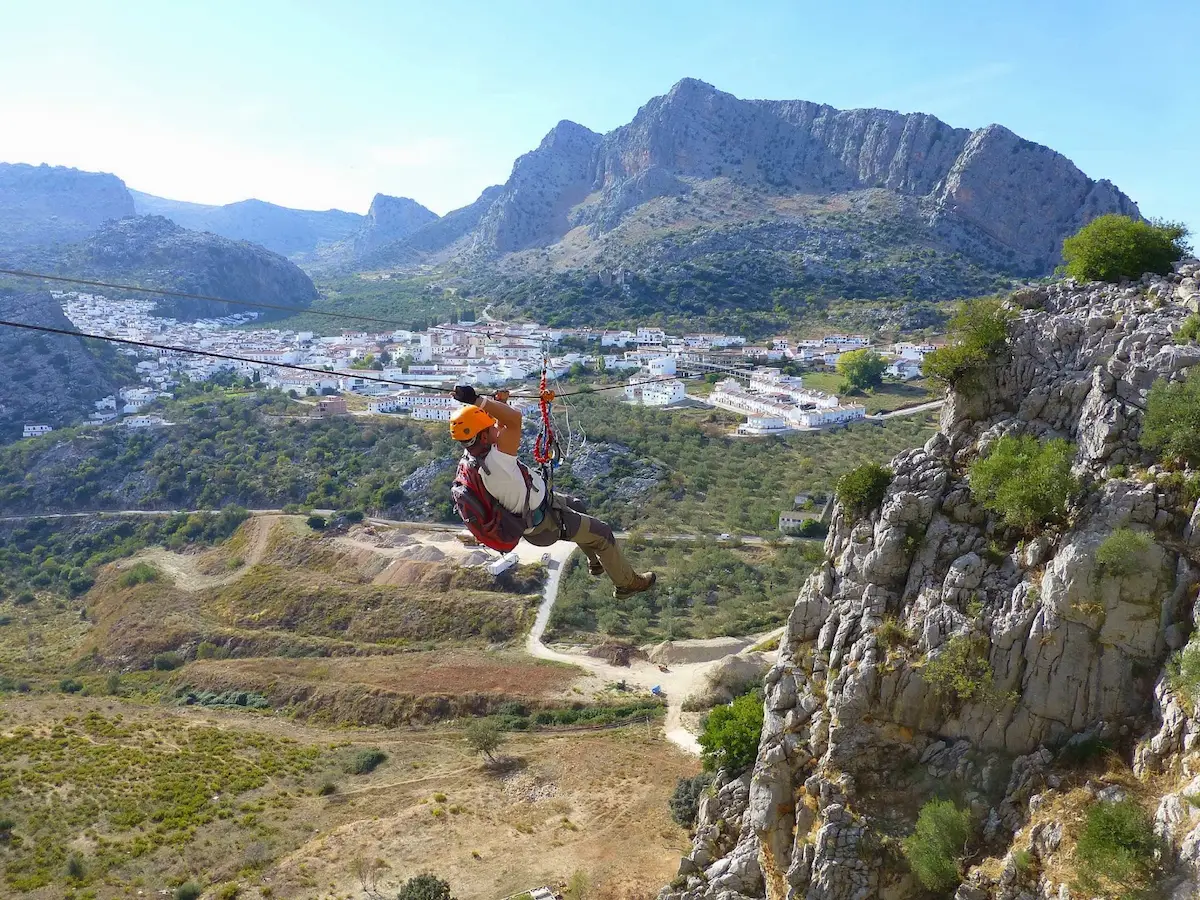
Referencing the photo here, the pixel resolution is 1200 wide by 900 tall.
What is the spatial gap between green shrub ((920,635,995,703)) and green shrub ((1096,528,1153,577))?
7.33 feet

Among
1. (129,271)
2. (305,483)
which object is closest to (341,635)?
(305,483)

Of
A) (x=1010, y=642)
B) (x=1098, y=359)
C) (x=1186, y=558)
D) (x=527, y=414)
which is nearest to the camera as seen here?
(x=1186, y=558)

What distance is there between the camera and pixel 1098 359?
13164mm

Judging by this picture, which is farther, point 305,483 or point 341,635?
point 305,483

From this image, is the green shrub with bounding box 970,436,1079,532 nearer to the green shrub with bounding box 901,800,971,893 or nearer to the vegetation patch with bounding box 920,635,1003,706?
the vegetation patch with bounding box 920,635,1003,706

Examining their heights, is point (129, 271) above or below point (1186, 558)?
above

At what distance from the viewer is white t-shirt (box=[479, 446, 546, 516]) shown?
955 centimetres

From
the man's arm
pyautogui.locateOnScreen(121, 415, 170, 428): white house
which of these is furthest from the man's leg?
pyautogui.locateOnScreen(121, 415, 170, 428): white house

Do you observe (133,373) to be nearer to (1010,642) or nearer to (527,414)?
(527,414)

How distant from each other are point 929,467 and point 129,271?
162611mm

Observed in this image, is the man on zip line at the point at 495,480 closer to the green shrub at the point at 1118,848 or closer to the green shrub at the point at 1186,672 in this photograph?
the green shrub at the point at 1118,848

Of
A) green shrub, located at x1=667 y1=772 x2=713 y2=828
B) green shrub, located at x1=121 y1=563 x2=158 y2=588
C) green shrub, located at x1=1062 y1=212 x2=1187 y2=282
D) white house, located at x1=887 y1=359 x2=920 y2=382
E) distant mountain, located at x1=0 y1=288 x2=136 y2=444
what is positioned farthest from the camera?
distant mountain, located at x1=0 y1=288 x2=136 y2=444

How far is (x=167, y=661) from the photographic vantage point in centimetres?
4184

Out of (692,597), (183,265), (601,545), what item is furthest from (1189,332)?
(183,265)
